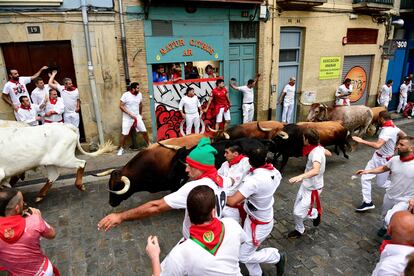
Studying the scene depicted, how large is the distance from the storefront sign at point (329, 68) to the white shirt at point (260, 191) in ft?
33.2

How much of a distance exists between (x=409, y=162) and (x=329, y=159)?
4.22m

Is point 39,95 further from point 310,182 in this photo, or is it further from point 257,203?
point 310,182

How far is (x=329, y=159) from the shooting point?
8305 millimetres

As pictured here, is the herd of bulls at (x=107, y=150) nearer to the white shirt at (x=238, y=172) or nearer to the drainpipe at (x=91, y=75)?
the white shirt at (x=238, y=172)

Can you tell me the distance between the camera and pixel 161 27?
356 inches

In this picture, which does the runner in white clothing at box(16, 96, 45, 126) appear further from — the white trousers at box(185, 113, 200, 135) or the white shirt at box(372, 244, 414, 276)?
the white shirt at box(372, 244, 414, 276)

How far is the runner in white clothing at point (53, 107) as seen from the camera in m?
7.83

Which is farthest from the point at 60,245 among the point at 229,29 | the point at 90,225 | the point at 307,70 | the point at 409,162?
the point at 307,70

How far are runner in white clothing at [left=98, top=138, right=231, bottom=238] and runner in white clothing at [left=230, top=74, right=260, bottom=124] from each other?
7536 millimetres

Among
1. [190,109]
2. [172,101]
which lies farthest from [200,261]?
[172,101]

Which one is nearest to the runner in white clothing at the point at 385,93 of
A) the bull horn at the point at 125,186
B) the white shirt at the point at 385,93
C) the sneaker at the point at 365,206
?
the white shirt at the point at 385,93

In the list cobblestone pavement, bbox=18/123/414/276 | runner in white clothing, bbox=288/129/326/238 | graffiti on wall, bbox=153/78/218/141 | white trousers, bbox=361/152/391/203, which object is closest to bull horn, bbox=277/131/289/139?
cobblestone pavement, bbox=18/123/414/276

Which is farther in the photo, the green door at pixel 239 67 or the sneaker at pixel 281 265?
the green door at pixel 239 67

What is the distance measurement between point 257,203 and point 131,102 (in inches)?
232
